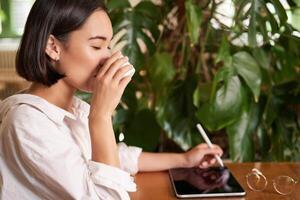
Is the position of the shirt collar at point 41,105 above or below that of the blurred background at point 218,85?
above

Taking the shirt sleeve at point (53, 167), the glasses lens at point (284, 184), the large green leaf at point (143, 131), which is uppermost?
the shirt sleeve at point (53, 167)

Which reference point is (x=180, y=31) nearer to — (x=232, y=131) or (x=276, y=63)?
(x=276, y=63)

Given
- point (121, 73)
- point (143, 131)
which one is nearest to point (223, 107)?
point (143, 131)

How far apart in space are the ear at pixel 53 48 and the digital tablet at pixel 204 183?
15.3 inches

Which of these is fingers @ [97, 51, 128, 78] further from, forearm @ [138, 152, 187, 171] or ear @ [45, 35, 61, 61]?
forearm @ [138, 152, 187, 171]

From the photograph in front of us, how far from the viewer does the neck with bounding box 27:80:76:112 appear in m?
0.90

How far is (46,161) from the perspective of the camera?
2.45 feet

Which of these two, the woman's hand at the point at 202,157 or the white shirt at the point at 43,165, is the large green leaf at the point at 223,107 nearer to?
the woman's hand at the point at 202,157

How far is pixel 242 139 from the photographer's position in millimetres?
1394

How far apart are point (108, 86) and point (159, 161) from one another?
11.7 inches

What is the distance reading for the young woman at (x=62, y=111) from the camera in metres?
0.76

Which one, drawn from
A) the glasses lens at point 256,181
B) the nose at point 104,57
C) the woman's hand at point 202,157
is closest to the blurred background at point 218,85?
the woman's hand at point 202,157

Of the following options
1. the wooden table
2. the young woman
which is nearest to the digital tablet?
the wooden table

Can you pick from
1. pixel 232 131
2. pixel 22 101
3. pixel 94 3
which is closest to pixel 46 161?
pixel 22 101
